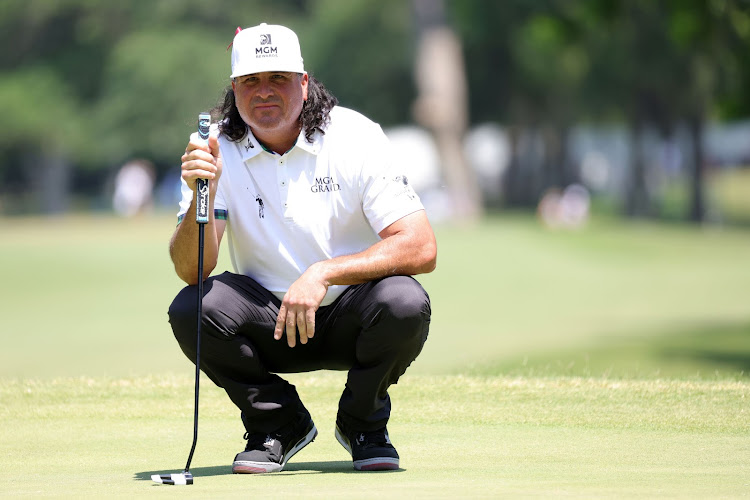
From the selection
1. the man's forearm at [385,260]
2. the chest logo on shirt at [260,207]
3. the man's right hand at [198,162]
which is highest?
the man's right hand at [198,162]

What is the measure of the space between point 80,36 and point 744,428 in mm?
51806

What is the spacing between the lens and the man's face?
4836 mm

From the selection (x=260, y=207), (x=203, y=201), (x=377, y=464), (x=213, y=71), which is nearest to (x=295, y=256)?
(x=260, y=207)

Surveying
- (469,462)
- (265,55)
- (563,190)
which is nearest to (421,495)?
(469,462)

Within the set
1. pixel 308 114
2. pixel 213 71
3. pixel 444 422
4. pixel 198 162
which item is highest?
pixel 213 71

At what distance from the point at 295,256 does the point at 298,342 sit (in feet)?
1.10

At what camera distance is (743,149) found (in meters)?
76.1

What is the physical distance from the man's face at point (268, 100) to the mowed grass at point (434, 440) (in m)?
1.30

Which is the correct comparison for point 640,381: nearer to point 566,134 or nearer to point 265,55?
point 265,55

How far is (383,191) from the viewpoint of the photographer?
189 inches

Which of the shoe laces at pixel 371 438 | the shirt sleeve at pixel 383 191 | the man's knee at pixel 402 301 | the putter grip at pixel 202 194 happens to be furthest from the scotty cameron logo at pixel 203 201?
the shoe laces at pixel 371 438

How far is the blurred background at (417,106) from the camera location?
37.2 m

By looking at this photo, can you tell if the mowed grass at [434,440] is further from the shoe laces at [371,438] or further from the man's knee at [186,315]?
the man's knee at [186,315]

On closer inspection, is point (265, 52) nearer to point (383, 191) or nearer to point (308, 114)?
point (308, 114)
